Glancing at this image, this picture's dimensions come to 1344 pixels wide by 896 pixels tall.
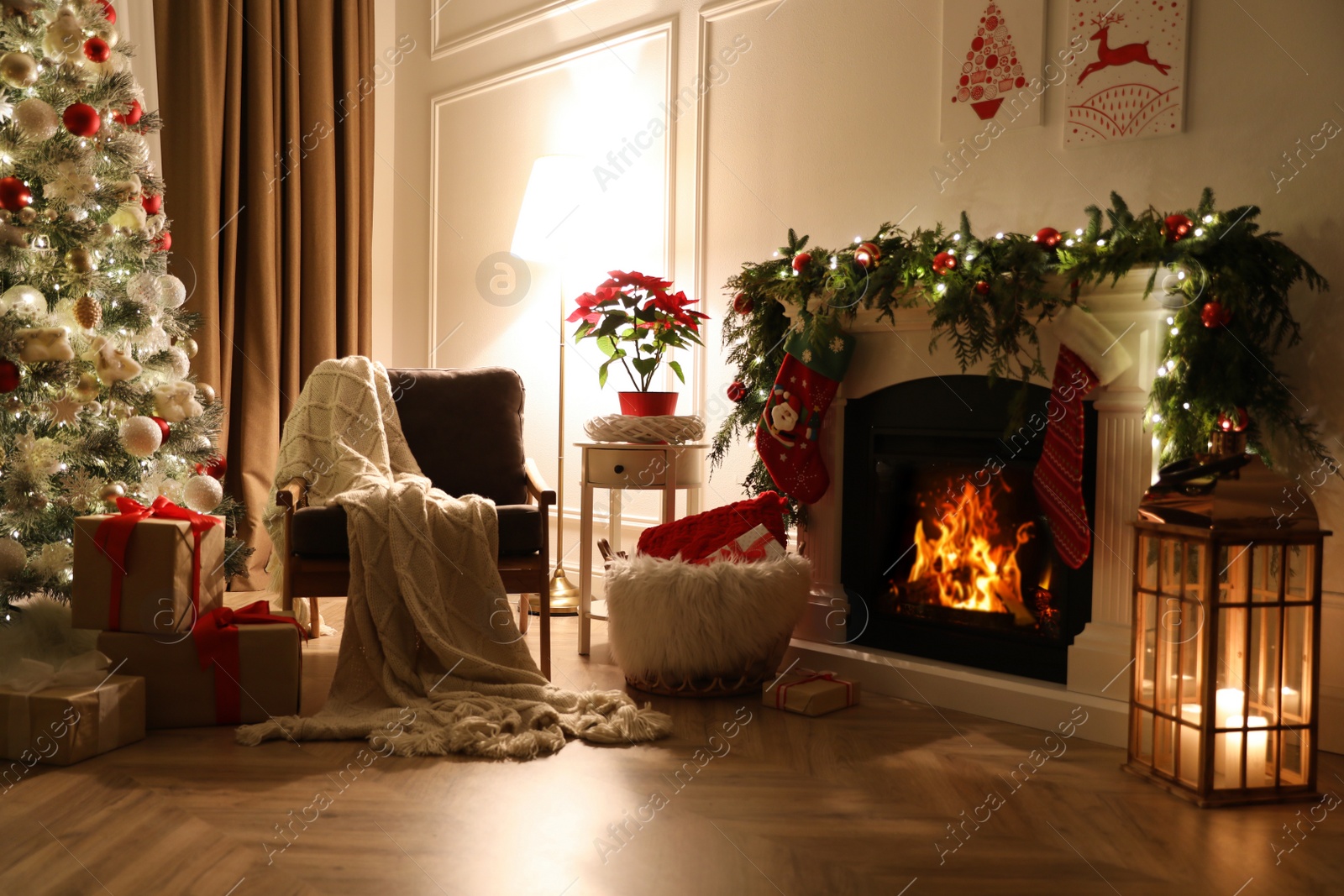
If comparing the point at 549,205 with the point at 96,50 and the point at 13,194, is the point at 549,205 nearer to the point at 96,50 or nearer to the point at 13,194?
the point at 96,50

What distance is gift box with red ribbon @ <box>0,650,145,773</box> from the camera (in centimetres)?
222

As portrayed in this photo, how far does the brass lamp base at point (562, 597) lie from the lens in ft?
13.0

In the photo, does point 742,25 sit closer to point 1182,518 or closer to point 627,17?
point 627,17

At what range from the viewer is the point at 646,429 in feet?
10.8

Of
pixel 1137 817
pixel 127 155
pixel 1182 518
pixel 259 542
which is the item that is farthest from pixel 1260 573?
pixel 259 542

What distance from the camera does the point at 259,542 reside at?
14.1ft

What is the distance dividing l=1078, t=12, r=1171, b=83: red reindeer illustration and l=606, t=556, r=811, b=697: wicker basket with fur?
1.55m

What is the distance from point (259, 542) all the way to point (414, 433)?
1356mm

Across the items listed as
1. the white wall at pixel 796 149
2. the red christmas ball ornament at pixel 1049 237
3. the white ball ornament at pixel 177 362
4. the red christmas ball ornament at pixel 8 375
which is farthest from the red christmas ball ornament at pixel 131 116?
the red christmas ball ornament at pixel 1049 237

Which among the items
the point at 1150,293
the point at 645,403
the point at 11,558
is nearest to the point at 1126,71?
the point at 1150,293

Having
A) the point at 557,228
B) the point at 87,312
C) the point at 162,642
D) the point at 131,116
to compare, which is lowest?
the point at 162,642

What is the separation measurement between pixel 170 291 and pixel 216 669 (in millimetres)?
1198

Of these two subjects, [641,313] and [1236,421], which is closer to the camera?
[1236,421]

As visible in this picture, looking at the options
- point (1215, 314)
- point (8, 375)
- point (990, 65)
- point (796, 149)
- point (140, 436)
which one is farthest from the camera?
point (796, 149)
